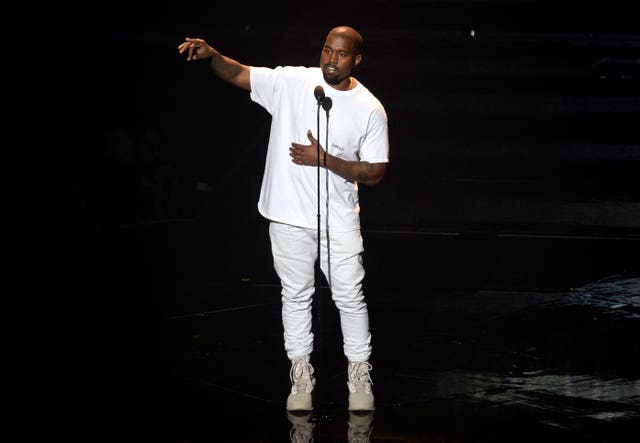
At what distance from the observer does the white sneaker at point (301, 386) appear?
374 centimetres

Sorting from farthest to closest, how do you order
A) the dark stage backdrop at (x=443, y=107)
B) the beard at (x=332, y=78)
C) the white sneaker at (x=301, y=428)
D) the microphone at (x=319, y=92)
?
1. the dark stage backdrop at (x=443, y=107)
2. the beard at (x=332, y=78)
3. the microphone at (x=319, y=92)
4. the white sneaker at (x=301, y=428)

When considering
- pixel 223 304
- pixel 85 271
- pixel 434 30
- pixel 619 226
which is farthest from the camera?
pixel 434 30

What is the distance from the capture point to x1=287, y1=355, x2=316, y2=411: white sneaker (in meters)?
3.74

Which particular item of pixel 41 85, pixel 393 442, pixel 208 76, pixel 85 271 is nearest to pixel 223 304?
pixel 85 271

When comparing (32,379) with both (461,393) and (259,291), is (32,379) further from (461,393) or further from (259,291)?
(259,291)

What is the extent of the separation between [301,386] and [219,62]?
156 centimetres

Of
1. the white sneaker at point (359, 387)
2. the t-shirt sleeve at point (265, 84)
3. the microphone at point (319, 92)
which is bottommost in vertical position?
the white sneaker at point (359, 387)

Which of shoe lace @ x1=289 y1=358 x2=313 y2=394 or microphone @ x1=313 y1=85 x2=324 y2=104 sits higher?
microphone @ x1=313 y1=85 x2=324 y2=104

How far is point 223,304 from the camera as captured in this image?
605cm

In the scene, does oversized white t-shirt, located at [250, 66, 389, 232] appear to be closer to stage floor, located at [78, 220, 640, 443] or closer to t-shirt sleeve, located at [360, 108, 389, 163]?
t-shirt sleeve, located at [360, 108, 389, 163]

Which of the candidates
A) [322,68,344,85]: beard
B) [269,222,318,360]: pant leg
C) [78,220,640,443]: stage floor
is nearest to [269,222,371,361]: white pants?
[269,222,318,360]: pant leg

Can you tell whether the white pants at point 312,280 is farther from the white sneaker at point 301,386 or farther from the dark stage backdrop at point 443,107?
the dark stage backdrop at point 443,107

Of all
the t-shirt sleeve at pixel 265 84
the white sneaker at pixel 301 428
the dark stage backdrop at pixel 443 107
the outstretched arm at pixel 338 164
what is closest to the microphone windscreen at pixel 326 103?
the outstretched arm at pixel 338 164

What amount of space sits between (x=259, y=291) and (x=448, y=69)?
512cm
